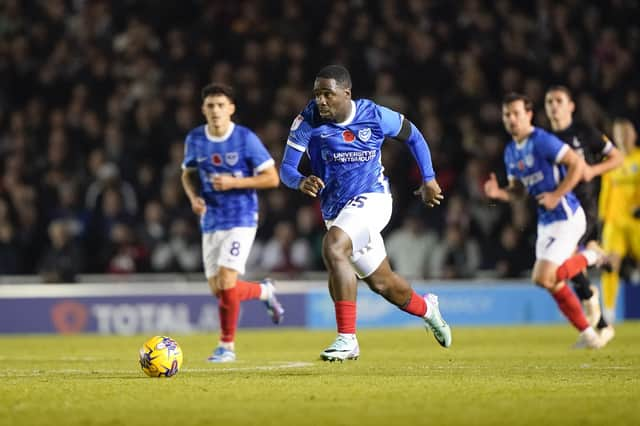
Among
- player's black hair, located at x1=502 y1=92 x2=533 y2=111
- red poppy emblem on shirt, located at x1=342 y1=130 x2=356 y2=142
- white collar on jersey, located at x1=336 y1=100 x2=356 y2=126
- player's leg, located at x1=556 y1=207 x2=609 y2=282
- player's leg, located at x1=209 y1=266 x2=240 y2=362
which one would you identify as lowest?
player's leg, located at x1=209 y1=266 x2=240 y2=362

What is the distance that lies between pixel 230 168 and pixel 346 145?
241 cm

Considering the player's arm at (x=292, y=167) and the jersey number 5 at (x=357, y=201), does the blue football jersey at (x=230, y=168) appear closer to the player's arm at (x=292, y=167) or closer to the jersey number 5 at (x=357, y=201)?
the player's arm at (x=292, y=167)

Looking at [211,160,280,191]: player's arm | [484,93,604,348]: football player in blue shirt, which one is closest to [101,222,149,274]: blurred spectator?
[211,160,280,191]: player's arm

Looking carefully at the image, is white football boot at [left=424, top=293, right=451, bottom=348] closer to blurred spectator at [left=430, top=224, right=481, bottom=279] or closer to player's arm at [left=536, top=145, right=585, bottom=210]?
player's arm at [left=536, top=145, right=585, bottom=210]

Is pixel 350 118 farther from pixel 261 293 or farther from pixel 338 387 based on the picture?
pixel 261 293

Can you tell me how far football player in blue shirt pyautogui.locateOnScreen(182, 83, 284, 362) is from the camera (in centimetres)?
1091

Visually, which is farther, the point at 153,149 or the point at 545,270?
the point at 153,149

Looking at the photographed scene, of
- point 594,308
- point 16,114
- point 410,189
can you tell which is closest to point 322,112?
point 594,308

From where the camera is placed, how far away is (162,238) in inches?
697

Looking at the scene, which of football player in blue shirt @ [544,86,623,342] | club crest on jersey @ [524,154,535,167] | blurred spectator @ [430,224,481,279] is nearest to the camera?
club crest on jersey @ [524,154,535,167]

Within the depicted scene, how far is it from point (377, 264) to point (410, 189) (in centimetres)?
902

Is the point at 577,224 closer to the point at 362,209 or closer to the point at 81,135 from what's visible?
the point at 362,209

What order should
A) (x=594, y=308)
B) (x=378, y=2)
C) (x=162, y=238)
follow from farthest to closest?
(x=378, y=2) < (x=162, y=238) < (x=594, y=308)

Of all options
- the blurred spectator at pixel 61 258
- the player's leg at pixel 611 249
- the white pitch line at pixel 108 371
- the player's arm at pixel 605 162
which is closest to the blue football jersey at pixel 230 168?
the white pitch line at pixel 108 371
